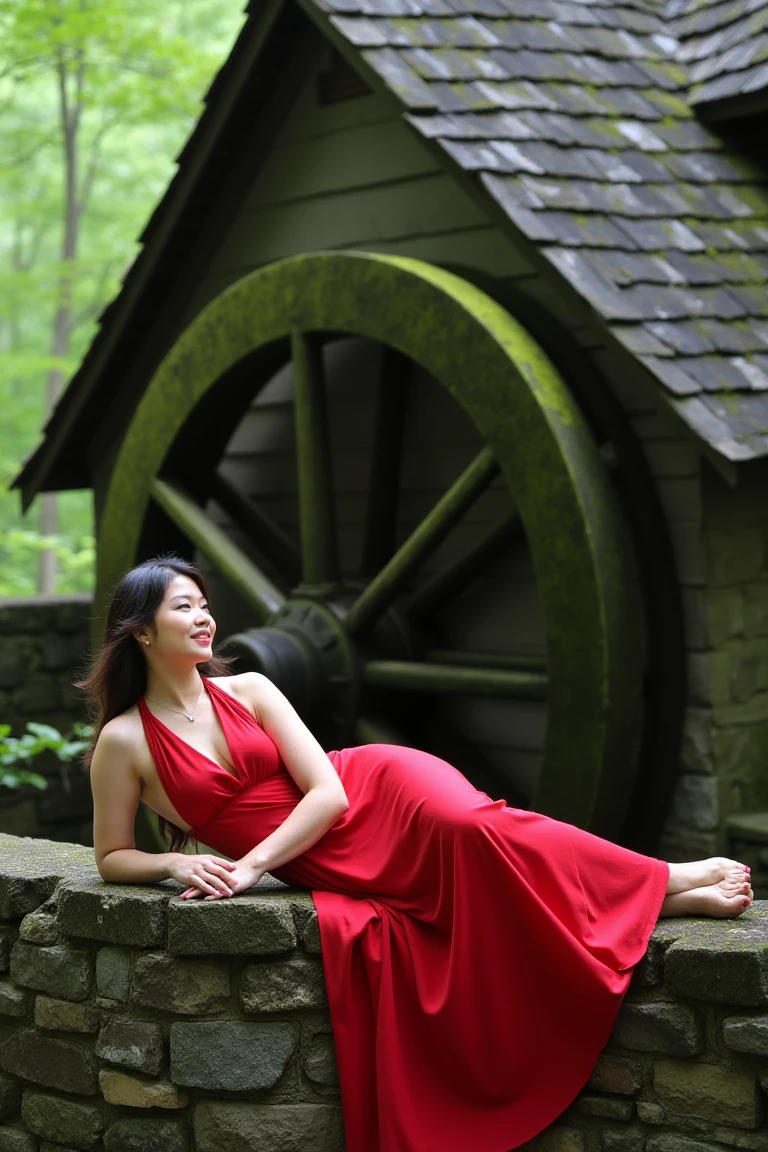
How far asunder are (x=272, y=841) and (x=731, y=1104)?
3.09 ft

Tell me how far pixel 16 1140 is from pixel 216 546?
2576mm

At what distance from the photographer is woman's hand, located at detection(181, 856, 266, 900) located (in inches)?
111

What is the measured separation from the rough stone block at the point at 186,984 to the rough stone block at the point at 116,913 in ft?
0.15

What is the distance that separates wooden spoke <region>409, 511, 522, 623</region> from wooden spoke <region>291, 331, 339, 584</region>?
307mm

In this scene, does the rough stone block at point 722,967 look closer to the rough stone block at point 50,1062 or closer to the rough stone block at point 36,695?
the rough stone block at point 50,1062

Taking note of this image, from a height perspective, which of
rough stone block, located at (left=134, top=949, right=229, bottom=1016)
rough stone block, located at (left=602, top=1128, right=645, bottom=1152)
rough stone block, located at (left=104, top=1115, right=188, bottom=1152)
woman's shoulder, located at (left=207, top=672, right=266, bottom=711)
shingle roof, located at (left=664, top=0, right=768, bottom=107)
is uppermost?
shingle roof, located at (left=664, top=0, right=768, bottom=107)

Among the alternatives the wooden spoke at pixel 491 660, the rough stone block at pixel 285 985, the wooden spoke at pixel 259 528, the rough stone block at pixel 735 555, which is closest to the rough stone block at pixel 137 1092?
the rough stone block at pixel 285 985

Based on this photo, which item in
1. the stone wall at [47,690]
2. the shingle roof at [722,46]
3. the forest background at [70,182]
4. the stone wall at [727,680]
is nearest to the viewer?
the stone wall at [727,680]

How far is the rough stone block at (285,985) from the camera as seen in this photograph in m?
2.77

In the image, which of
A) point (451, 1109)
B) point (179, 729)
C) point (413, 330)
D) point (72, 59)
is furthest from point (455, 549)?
point (72, 59)

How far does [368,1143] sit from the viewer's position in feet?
9.06

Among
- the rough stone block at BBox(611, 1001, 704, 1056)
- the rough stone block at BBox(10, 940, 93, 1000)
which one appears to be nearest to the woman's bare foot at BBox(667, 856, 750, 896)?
the rough stone block at BBox(611, 1001, 704, 1056)

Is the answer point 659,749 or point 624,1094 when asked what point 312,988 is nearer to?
point 624,1094

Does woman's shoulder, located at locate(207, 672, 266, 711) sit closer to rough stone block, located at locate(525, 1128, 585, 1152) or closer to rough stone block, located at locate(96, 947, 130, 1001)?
rough stone block, located at locate(96, 947, 130, 1001)
